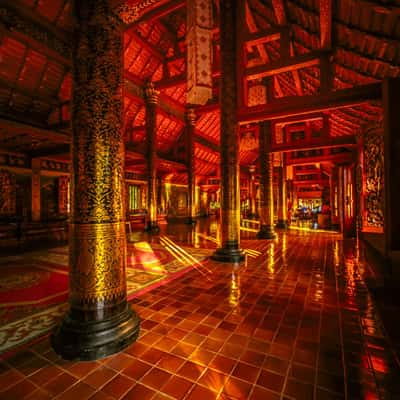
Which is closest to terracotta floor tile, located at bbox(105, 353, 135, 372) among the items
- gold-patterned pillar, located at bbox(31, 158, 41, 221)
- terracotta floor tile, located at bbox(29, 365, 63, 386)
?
terracotta floor tile, located at bbox(29, 365, 63, 386)

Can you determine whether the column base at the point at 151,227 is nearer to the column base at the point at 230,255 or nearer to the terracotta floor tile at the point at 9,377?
the column base at the point at 230,255

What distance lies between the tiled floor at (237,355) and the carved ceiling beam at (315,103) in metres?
4.23

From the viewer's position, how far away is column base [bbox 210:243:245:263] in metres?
5.09

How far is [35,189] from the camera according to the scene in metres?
11.6

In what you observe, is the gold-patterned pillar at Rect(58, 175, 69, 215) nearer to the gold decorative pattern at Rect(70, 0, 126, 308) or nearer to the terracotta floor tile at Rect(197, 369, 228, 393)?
the gold decorative pattern at Rect(70, 0, 126, 308)

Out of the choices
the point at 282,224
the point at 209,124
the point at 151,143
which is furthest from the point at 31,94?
the point at 282,224

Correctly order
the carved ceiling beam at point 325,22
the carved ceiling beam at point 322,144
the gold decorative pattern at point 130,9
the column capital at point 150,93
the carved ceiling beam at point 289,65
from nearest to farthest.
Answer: the gold decorative pattern at point 130,9, the carved ceiling beam at point 325,22, the carved ceiling beam at point 289,65, the carved ceiling beam at point 322,144, the column capital at point 150,93

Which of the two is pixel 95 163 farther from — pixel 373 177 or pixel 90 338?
pixel 373 177

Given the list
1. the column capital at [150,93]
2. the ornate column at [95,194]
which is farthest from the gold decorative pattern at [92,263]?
the column capital at [150,93]

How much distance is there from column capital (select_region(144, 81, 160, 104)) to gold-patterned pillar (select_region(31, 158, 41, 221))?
6.98 metres

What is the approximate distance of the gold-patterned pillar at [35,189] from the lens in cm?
1154

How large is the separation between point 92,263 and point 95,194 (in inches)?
25.8

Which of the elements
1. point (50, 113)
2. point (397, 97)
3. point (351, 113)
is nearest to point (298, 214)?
point (351, 113)

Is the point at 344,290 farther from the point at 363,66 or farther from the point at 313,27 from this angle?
the point at 313,27
